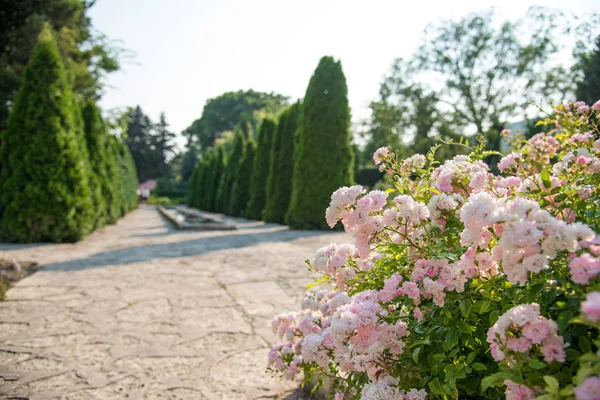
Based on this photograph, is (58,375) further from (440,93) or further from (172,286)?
A: (440,93)

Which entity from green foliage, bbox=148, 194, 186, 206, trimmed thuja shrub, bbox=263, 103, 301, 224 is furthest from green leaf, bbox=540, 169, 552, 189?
green foliage, bbox=148, 194, 186, 206

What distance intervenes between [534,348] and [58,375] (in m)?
2.17

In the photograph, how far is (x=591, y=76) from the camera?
49.8 ft

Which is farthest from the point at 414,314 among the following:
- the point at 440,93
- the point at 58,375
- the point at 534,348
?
the point at 440,93

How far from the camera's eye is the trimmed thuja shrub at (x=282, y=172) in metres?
12.4

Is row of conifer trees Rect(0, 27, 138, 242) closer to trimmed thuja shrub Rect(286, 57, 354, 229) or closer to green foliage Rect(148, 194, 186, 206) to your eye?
trimmed thuja shrub Rect(286, 57, 354, 229)

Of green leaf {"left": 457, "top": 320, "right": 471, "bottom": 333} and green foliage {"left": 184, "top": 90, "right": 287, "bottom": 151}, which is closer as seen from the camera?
green leaf {"left": 457, "top": 320, "right": 471, "bottom": 333}

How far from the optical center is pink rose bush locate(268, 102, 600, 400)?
816mm

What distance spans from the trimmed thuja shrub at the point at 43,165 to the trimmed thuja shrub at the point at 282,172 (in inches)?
235

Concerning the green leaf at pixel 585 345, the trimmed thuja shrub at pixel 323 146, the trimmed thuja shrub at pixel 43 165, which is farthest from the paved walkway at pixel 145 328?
the trimmed thuja shrub at pixel 323 146

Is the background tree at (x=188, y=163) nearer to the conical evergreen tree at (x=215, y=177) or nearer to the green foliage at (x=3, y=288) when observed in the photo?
the conical evergreen tree at (x=215, y=177)

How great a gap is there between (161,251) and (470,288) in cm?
565

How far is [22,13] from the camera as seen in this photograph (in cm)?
1190

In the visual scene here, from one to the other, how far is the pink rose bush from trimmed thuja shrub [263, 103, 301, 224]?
10.7m
